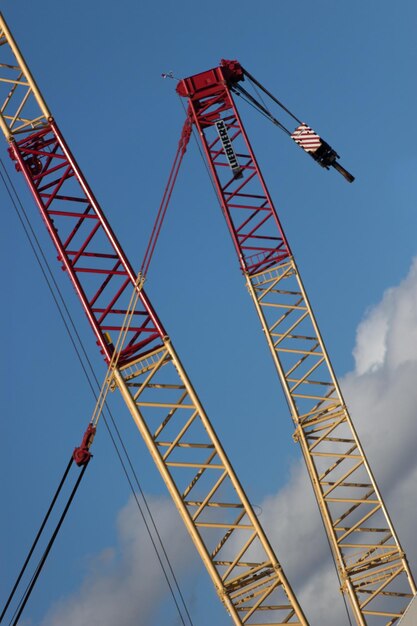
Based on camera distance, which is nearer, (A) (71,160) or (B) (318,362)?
(A) (71,160)

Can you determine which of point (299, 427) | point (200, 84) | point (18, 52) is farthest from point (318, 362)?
point (18, 52)

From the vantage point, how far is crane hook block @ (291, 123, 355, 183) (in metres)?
73.8

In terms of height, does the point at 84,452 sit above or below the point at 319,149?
below

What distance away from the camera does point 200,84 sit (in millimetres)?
70312

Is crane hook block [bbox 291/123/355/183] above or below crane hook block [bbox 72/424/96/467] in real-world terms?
above

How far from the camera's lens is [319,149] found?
242 feet

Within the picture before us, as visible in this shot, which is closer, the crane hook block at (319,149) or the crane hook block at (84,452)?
the crane hook block at (84,452)

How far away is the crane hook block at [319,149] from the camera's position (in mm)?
73750

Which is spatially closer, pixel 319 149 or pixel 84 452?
pixel 84 452

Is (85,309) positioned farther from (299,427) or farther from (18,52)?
(299,427)

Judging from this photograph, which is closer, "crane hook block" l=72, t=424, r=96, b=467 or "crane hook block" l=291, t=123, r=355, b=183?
"crane hook block" l=72, t=424, r=96, b=467

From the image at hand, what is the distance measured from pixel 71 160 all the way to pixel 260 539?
1907cm

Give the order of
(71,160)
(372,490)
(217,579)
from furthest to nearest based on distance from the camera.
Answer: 1. (372,490)
2. (71,160)
3. (217,579)

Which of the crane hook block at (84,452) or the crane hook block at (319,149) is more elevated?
the crane hook block at (319,149)
